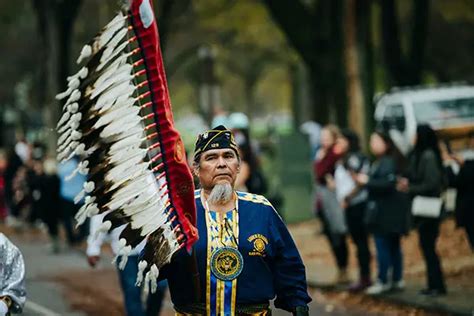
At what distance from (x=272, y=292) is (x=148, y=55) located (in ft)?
4.87

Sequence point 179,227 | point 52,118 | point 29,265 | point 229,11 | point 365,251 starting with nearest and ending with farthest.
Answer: point 179,227, point 365,251, point 29,265, point 52,118, point 229,11

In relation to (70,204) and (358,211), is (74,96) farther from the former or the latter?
(70,204)

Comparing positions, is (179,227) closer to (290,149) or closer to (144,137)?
(144,137)

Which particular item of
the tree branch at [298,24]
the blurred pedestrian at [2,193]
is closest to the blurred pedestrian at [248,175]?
the tree branch at [298,24]

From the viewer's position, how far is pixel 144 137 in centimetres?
504

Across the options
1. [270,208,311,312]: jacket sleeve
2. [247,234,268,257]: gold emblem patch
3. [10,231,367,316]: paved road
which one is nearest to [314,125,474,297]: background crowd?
[10,231,367,316]: paved road

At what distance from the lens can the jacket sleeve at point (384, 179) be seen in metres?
12.9

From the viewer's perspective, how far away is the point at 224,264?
5742 millimetres

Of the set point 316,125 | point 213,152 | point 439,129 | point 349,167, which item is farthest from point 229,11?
point 213,152

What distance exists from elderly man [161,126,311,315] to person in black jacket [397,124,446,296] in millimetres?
6556

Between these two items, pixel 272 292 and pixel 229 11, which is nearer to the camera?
pixel 272 292

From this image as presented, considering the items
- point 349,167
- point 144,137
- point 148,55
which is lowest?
point 349,167

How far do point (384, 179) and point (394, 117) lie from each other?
293 inches

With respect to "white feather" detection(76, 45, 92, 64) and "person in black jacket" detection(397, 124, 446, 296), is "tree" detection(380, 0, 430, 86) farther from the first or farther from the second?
"white feather" detection(76, 45, 92, 64)
